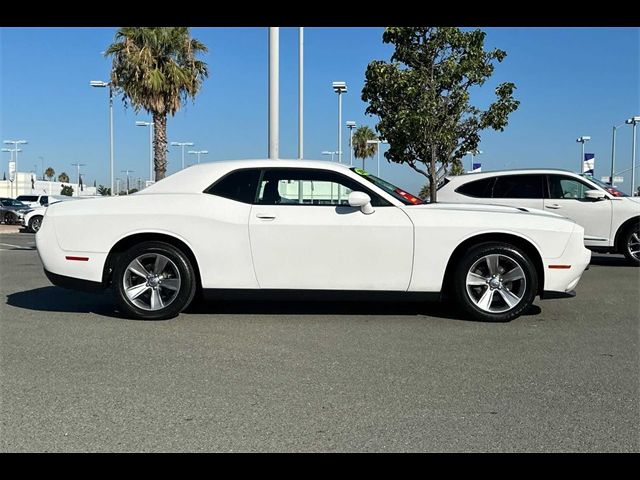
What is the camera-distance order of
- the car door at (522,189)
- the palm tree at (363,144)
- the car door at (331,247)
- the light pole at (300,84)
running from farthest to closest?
the palm tree at (363,144) < the light pole at (300,84) < the car door at (522,189) < the car door at (331,247)

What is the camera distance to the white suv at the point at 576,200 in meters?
9.90

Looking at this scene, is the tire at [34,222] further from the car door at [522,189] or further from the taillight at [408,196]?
the taillight at [408,196]

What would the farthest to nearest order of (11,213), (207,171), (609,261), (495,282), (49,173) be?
(49,173) < (11,213) < (609,261) < (207,171) < (495,282)

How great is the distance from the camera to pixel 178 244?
577 cm

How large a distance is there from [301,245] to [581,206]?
6.39m

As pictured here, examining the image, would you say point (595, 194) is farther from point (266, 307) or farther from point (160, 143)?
point (160, 143)

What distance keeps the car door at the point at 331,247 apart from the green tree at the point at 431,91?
34.6 feet

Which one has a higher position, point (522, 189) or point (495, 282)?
point (522, 189)

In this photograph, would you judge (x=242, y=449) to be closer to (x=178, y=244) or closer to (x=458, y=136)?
(x=178, y=244)

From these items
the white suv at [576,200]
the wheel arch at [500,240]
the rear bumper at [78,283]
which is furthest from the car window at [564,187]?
the rear bumper at [78,283]

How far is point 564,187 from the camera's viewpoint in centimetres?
1004

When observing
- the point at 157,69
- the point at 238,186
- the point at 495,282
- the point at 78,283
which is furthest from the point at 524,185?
the point at 157,69

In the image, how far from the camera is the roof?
5.85 meters

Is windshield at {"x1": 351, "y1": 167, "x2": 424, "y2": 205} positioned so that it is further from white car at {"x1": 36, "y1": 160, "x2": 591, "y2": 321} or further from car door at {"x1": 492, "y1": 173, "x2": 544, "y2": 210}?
car door at {"x1": 492, "y1": 173, "x2": 544, "y2": 210}
